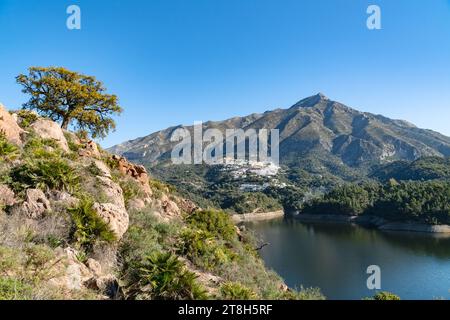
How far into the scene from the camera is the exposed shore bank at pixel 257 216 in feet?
452

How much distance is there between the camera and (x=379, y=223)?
105812 millimetres

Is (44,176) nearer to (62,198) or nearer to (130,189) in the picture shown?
(62,198)

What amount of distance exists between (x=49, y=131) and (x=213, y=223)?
14552 mm

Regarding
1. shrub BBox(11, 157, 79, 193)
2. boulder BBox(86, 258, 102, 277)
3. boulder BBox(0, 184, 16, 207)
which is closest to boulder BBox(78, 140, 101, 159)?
shrub BBox(11, 157, 79, 193)

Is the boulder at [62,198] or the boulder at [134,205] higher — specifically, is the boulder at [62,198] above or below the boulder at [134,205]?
above

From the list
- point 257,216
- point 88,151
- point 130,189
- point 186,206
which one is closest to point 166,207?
point 130,189

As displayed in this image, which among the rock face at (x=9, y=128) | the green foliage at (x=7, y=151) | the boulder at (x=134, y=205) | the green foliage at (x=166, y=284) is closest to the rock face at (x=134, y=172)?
the boulder at (x=134, y=205)

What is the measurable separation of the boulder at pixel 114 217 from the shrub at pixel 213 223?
13436 mm

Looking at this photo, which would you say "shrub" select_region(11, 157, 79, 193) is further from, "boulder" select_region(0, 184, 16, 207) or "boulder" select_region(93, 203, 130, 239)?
"boulder" select_region(93, 203, 130, 239)

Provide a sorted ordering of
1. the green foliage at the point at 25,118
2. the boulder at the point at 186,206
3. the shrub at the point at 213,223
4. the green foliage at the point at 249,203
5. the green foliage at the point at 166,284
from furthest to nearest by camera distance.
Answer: the green foliage at the point at 249,203 → the boulder at the point at 186,206 → the shrub at the point at 213,223 → the green foliage at the point at 25,118 → the green foliage at the point at 166,284

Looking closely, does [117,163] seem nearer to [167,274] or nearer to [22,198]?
[22,198]

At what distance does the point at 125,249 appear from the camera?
1277cm

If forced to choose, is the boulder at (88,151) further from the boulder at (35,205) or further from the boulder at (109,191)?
the boulder at (35,205)
